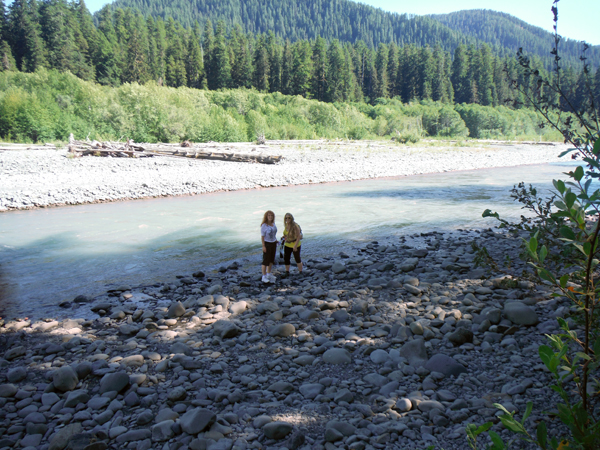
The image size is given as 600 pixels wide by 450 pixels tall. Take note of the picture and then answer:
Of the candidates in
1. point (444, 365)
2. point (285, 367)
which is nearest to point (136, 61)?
point (285, 367)

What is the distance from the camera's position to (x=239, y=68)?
8456 cm

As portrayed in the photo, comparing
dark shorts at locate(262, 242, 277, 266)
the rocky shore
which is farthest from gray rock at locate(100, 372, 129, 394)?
dark shorts at locate(262, 242, 277, 266)

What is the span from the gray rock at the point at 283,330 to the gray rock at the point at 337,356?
0.73 m

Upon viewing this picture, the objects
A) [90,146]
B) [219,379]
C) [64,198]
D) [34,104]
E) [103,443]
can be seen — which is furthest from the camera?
[34,104]

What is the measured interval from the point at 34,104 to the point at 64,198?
2403 centimetres

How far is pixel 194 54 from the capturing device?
85625mm

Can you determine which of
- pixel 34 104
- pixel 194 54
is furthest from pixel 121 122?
pixel 194 54

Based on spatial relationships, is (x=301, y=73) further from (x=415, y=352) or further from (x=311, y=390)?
(x=311, y=390)

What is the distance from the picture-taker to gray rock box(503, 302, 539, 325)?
180 inches

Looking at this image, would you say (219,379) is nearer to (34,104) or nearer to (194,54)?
(34,104)

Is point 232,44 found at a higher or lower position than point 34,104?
higher

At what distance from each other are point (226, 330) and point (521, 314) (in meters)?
3.31

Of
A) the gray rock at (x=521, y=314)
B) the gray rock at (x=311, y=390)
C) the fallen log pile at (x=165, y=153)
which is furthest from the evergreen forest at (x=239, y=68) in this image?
the gray rock at (x=311, y=390)

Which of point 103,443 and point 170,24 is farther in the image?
point 170,24
